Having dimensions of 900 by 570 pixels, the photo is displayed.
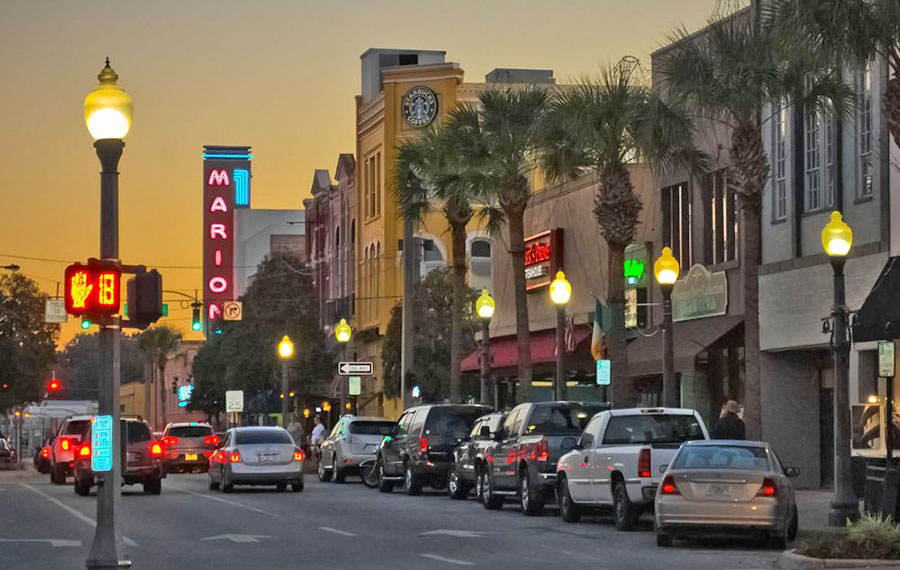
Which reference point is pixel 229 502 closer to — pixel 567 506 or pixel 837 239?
pixel 567 506

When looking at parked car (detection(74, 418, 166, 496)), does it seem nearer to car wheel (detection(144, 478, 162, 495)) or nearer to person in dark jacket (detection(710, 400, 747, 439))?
car wheel (detection(144, 478, 162, 495))

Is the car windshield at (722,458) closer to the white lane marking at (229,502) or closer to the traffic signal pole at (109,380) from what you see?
the traffic signal pole at (109,380)

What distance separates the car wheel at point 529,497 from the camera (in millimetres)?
28625

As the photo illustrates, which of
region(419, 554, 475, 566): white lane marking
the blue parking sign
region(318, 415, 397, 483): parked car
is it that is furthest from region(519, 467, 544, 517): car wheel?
region(318, 415, 397, 483): parked car

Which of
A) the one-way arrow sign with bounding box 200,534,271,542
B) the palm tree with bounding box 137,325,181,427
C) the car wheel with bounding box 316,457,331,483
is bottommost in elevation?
the car wheel with bounding box 316,457,331,483

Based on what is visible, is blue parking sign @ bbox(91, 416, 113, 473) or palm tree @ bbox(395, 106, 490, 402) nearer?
blue parking sign @ bbox(91, 416, 113, 473)

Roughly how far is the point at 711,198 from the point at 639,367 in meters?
4.27

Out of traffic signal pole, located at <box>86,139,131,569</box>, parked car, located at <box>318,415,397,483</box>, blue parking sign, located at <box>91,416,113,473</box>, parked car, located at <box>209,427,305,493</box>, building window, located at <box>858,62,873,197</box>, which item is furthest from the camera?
parked car, located at <box>318,415,397,483</box>

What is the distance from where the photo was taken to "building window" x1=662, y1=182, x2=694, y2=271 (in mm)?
41125

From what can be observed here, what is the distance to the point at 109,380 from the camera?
1570 centimetres

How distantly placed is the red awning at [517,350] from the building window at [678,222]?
4505 millimetres

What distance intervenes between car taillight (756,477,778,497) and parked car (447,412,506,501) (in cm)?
952

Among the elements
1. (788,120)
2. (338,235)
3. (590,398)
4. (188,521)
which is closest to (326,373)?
(338,235)

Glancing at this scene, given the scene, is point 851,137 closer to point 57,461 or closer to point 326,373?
point 57,461
